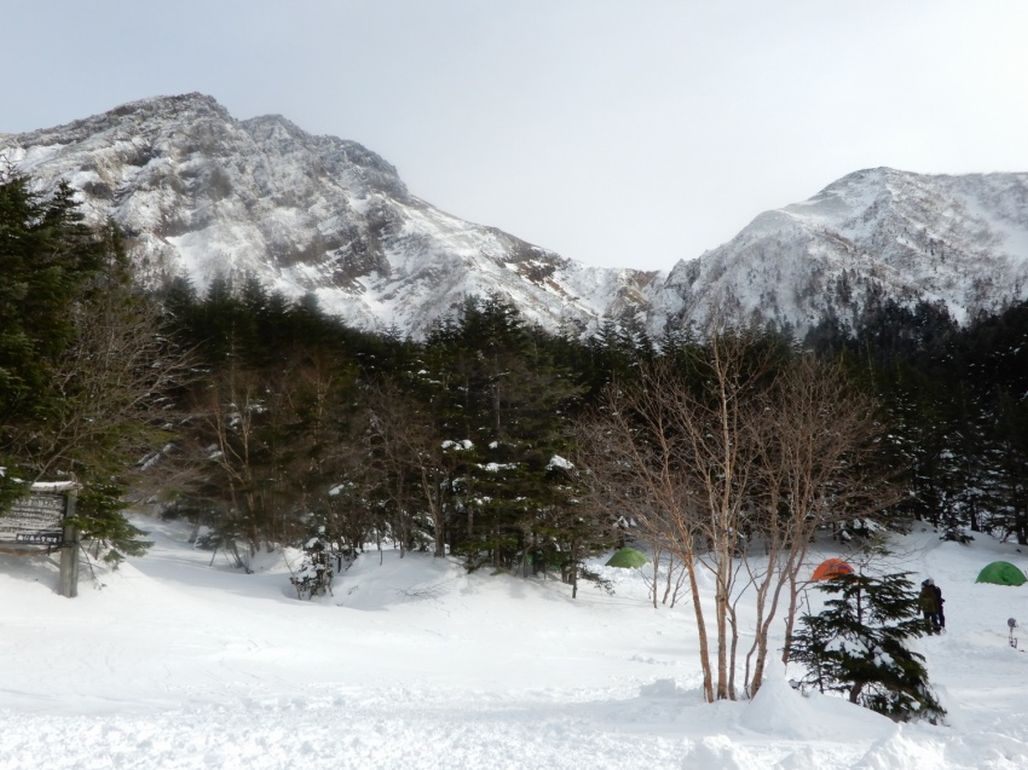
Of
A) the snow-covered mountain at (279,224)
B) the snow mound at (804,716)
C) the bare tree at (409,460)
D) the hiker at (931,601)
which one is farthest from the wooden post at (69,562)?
the snow-covered mountain at (279,224)

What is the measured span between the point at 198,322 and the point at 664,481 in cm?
3273

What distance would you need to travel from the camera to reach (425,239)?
155625 millimetres

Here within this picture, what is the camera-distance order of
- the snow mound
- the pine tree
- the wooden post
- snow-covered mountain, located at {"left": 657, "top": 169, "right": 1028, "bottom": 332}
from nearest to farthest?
the snow mound
the pine tree
the wooden post
snow-covered mountain, located at {"left": 657, "top": 169, "right": 1028, "bottom": 332}

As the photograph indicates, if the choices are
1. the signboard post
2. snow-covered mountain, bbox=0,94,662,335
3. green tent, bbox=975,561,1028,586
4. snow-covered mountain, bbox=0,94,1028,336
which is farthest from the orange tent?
snow-covered mountain, bbox=0,94,662,335

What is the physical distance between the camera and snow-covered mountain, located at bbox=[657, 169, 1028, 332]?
110m

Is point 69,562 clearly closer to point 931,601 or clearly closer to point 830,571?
point 830,571

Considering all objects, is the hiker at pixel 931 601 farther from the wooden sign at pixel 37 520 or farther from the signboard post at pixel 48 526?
the wooden sign at pixel 37 520

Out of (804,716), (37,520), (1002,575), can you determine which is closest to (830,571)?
(804,716)

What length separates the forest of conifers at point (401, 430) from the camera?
36.4 feet

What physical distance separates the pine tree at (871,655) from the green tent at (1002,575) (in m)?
21.3

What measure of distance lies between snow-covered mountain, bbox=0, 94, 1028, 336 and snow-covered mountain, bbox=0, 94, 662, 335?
1.38 feet

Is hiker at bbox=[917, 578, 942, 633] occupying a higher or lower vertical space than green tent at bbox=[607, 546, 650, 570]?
higher

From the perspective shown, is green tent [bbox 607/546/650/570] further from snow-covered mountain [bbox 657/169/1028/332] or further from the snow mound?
snow-covered mountain [bbox 657/169/1028/332]

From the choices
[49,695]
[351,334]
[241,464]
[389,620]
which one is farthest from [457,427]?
[351,334]
